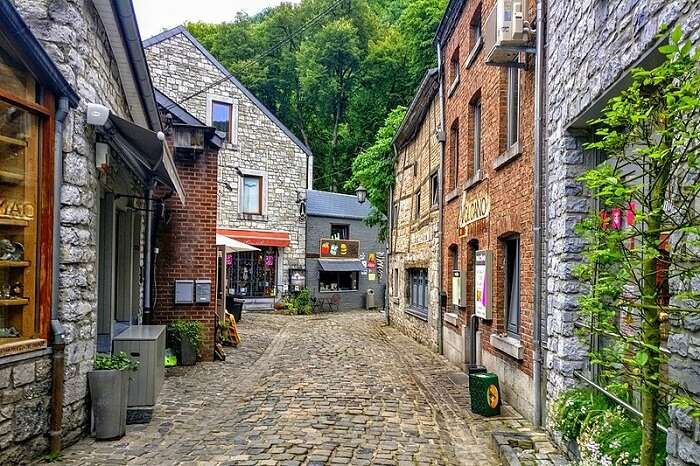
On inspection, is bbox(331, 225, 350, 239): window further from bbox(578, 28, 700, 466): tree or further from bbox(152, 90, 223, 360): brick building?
bbox(578, 28, 700, 466): tree

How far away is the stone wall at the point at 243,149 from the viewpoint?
20141 millimetres

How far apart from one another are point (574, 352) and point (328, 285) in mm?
20014

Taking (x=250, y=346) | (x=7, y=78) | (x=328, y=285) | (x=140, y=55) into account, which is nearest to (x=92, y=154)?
(x=7, y=78)

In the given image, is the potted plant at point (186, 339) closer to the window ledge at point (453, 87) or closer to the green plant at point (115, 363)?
the green plant at point (115, 363)

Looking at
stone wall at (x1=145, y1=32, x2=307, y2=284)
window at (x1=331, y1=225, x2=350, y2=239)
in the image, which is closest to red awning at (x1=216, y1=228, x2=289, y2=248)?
stone wall at (x1=145, y1=32, x2=307, y2=284)

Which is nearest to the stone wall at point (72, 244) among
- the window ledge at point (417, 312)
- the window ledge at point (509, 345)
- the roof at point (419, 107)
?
the window ledge at point (509, 345)

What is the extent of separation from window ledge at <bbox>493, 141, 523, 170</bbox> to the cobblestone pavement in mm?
3158

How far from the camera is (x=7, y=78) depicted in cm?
466

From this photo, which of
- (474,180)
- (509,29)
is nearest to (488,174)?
(474,180)

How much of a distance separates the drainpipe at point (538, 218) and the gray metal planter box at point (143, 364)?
4256 mm

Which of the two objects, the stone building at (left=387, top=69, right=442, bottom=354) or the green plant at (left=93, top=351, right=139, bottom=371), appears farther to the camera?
the stone building at (left=387, top=69, right=442, bottom=354)

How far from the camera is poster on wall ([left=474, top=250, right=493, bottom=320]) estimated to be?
8091mm

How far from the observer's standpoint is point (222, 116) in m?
21.9

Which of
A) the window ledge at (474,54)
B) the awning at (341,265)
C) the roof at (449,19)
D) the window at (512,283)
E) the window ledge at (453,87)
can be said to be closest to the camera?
the window at (512,283)
